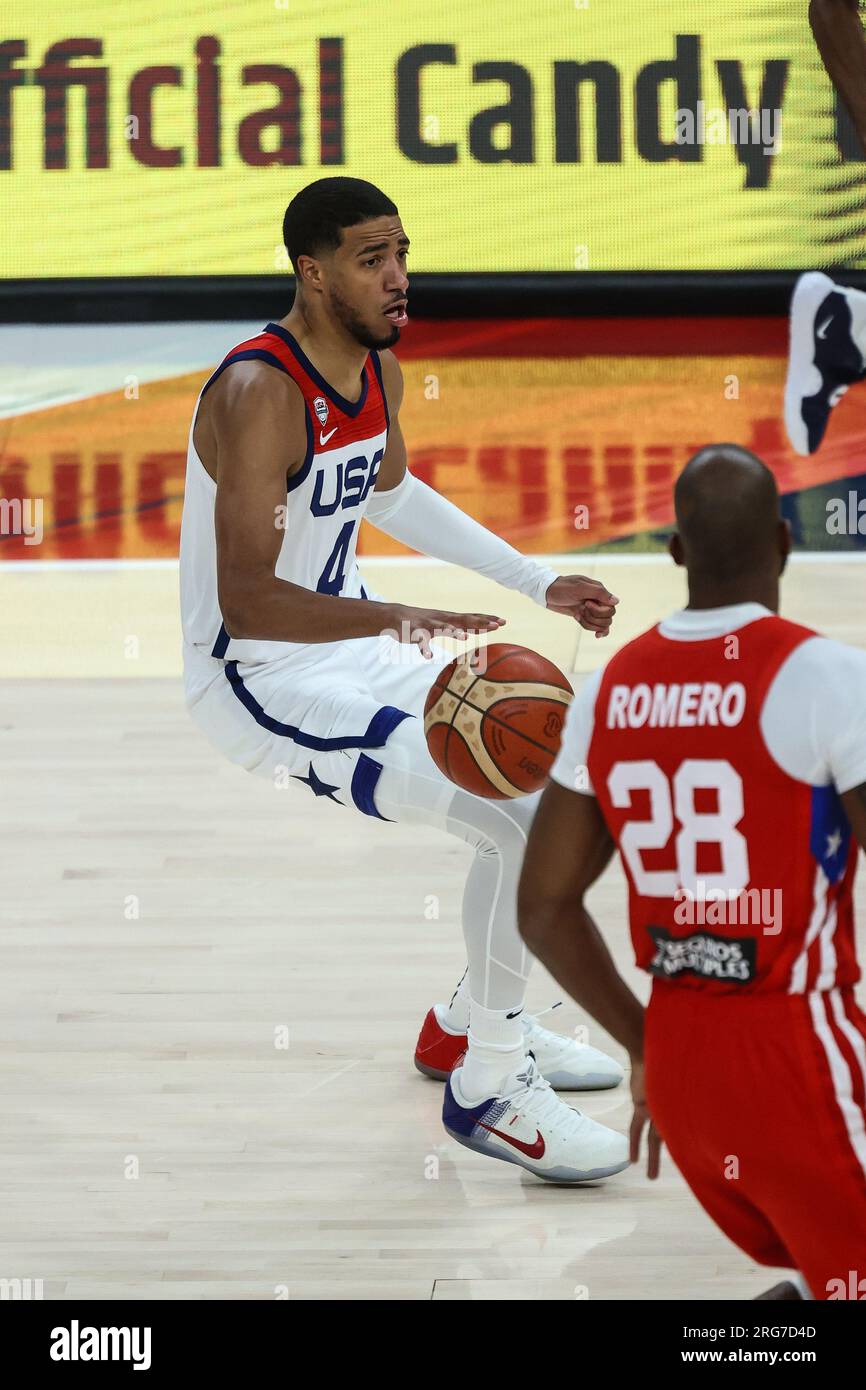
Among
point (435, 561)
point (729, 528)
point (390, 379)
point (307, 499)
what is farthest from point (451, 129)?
point (729, 528)

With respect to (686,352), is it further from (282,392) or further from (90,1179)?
(90,1179)

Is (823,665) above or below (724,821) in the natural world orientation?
above

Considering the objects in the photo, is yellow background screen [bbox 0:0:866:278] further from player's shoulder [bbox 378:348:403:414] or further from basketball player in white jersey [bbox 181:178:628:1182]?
basketball player in white jersey [bbox 181:178:628:1182]

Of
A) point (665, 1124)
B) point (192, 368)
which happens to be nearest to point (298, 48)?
point (192, 368)

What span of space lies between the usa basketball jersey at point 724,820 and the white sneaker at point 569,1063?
5.93 ft

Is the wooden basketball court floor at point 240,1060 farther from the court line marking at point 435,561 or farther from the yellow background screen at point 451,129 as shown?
the yellow background screen at point 451,129

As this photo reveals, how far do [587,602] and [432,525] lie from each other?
0.62 metres

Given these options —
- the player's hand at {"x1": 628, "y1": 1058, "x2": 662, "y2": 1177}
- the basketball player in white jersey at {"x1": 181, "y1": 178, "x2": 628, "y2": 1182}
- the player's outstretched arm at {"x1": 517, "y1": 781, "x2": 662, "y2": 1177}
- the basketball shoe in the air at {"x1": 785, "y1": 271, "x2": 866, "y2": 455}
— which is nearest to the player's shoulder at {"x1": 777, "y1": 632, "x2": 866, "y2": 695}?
the player's outstretched arm at {"x1": 517, "y1": 781, "x2": 662, "y2": 1177}

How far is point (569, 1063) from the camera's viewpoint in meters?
4.14

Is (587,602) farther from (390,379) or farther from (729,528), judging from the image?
(729,528)

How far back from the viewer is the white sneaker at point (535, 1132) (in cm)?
369

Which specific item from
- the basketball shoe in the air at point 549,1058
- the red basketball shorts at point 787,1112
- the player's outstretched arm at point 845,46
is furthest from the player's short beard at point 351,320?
the red basketball shorts at point 787,1112

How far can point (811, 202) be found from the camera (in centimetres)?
1137

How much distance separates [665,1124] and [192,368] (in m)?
9.37
